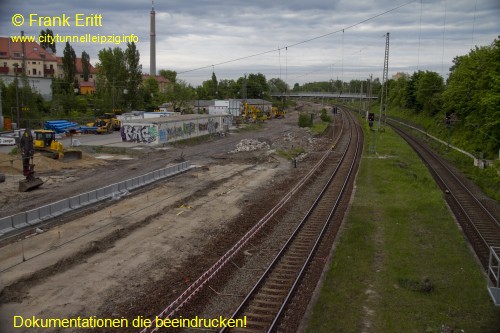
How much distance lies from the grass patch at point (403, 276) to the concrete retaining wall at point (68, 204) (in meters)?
13.1

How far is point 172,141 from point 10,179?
919 inches

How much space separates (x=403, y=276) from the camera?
14148 mm

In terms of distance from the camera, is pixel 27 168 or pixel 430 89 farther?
pixel 430 89

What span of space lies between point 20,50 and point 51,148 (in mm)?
53875

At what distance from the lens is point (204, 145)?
2050 inches

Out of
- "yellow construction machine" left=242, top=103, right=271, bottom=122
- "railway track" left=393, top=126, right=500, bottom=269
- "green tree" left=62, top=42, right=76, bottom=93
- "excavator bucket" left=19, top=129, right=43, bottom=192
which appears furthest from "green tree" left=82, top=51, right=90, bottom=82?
"railway track" left=393, top=126, right=500, bottom=269

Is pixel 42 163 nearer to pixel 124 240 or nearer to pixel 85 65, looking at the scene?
pixel 124 240

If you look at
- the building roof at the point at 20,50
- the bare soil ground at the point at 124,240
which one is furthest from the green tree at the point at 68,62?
the bare soil ground at the point at 124,240

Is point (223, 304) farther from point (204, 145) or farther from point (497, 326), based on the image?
point (204, 145)

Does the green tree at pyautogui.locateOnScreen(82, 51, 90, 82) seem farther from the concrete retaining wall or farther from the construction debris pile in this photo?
the concrete retaining wall

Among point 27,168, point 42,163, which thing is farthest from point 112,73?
point 27,168

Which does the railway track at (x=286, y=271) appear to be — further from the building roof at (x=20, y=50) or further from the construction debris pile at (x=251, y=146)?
the building roof at (x=20, y=50)

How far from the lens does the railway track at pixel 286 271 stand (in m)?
11.6

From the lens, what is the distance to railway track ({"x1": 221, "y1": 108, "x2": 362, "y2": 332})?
457 inches
